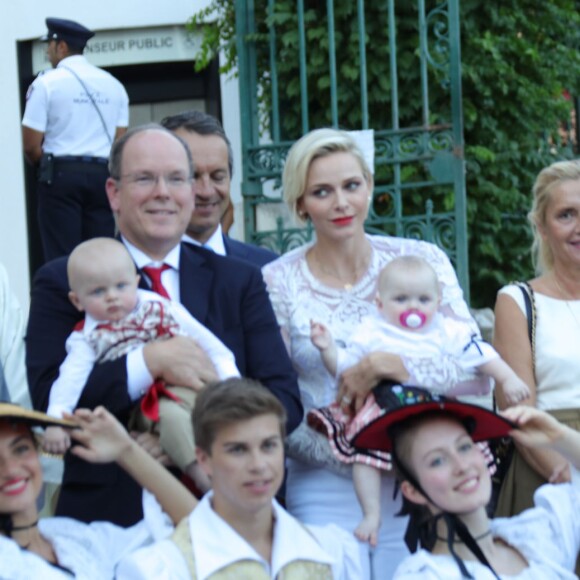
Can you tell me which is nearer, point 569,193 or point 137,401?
point 137,401

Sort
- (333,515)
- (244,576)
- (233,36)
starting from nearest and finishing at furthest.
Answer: (244,576) → (333,515) → (233,36)

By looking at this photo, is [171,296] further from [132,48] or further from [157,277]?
[132,48]

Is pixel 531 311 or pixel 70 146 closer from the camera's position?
pixel 531 311

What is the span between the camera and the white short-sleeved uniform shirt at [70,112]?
7.89m

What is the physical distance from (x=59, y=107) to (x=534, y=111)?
109 inches

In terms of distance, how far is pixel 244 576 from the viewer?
139 inches

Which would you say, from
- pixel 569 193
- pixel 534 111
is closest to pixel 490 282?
pixel 534 111

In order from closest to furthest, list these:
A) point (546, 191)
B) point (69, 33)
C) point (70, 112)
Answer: point (546, 191) < point (70, 112) < point (69, 33)

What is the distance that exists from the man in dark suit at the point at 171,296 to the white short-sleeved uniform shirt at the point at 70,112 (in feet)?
12.3

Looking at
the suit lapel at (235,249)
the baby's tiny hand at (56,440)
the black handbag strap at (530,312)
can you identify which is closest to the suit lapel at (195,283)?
the baby's tiny hand at (56,440)

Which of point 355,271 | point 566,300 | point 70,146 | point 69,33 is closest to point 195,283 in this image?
point 355,271

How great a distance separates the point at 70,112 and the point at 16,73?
1.88m

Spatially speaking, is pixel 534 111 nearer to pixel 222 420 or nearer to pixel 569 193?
pixel 569 193

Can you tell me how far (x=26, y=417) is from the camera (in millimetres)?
3562
